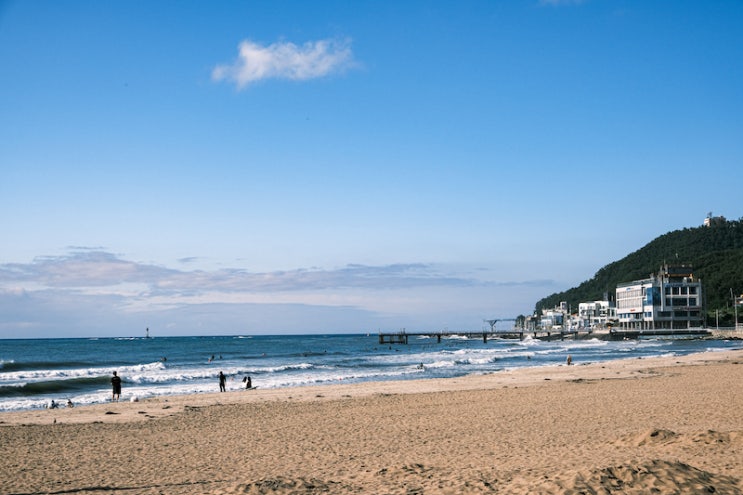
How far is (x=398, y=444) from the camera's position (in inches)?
569

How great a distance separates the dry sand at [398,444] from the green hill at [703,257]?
12704cm

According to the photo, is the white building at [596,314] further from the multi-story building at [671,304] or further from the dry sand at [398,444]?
the dry sand at [398,444]

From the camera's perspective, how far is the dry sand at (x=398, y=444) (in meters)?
9.59

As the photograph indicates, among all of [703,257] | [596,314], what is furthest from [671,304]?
[703,257]

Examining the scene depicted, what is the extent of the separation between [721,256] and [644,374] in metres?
139

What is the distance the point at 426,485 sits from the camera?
9688mm

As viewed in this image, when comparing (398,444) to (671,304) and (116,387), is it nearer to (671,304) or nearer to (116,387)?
(116,387)

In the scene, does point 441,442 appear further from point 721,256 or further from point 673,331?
point 721,256

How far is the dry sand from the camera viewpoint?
377 inches

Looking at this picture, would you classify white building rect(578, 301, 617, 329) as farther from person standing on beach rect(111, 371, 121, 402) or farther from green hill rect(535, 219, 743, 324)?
person standing on beach rect(111, 371, 121, 402)

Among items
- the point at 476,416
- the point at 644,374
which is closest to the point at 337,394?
the point at 476,416

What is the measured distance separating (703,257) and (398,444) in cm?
16342

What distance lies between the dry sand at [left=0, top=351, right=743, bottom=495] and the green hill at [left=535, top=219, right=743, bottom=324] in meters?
127

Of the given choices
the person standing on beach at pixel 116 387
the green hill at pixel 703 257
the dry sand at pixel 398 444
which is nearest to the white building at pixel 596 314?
the green hill at pixel 703 257
